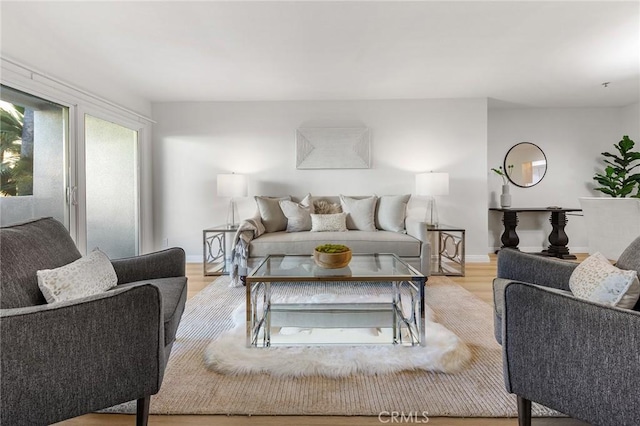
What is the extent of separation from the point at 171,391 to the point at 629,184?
5.97 m

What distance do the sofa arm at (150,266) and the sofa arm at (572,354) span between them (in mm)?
1810

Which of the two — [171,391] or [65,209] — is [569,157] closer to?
[171,391]

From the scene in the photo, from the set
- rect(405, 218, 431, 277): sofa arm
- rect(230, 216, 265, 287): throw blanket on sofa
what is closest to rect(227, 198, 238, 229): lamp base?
→ rect(230, 216, 265, 287): throw blanket on sofa

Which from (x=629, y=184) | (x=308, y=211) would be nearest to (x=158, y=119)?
(x=308, y=211)

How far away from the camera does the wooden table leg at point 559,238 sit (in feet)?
14.9

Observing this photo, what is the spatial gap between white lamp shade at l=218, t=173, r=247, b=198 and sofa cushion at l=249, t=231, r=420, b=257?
938 millimetres

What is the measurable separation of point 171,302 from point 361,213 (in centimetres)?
266

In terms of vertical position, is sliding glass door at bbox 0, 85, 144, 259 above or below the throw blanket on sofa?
above

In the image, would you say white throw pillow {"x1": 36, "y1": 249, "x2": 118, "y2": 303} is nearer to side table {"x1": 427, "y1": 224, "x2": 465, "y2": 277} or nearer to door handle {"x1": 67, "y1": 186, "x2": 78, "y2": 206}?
door handle {"x1": 67, "y1": 186, "x2": 78, "y2": 206}

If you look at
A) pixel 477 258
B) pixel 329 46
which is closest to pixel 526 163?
pixel 477 258

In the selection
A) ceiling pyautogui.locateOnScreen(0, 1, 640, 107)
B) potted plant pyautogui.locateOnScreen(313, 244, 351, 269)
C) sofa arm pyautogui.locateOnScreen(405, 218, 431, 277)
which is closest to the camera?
potted plant pyautogui.locateOnScreen(313, 244, 351, 269)

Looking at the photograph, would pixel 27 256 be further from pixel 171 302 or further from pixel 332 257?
pixel 332 257

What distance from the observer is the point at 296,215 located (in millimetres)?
3816

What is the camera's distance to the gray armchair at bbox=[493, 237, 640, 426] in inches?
36.4
